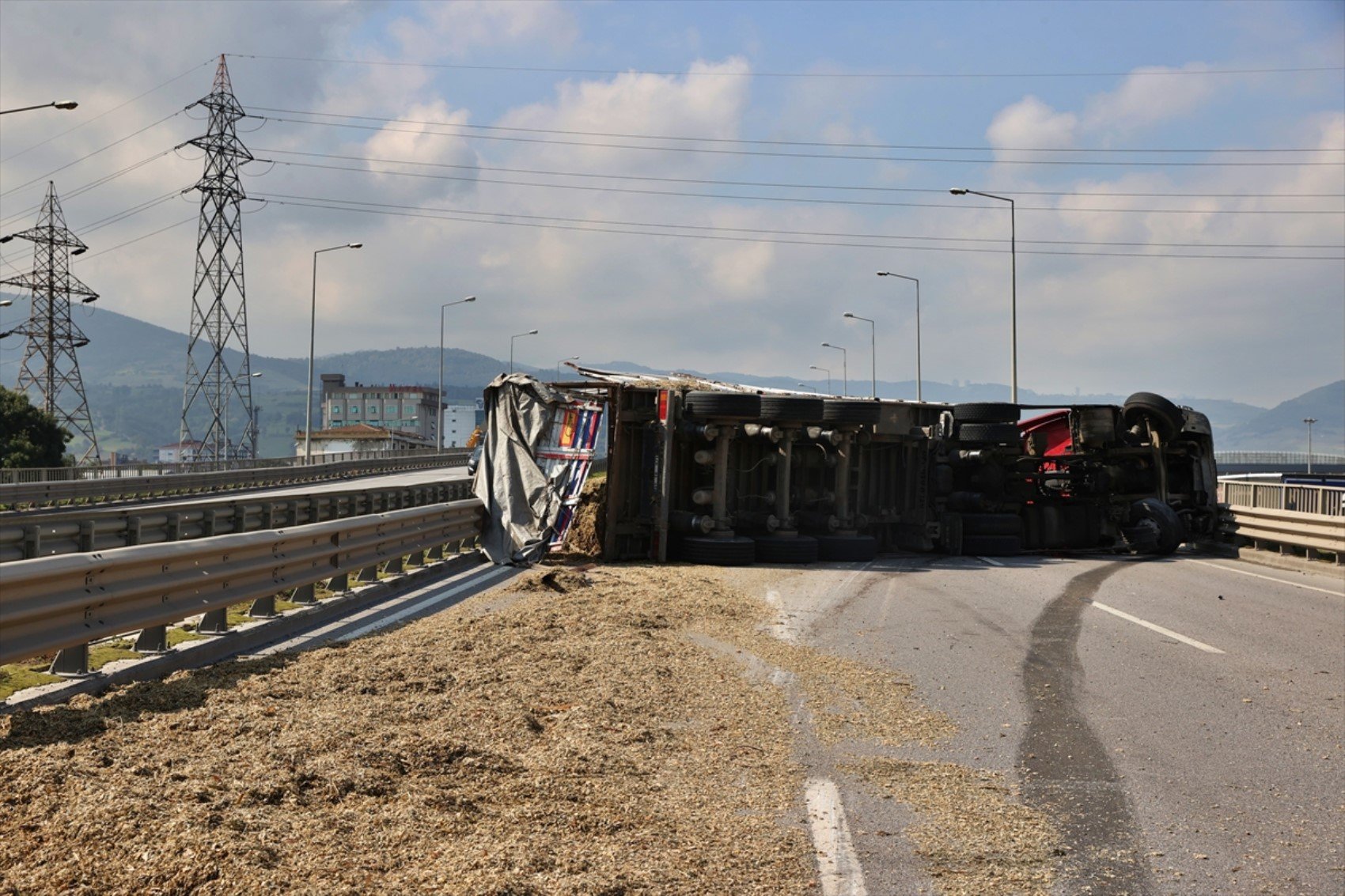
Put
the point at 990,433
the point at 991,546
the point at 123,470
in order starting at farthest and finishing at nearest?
the point at 123,470 < the point at 990,433 < the point at 991,546

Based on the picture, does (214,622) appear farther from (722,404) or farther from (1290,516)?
(1290,516)

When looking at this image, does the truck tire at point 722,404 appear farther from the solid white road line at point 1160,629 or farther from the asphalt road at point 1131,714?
the solid white road line at point 1160,629

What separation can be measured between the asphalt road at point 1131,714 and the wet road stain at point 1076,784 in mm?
14

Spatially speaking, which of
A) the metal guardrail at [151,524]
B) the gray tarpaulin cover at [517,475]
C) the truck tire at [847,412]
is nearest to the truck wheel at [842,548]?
the truck tire at [847,412]

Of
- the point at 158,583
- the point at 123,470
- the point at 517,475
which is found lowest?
the point at 158,583

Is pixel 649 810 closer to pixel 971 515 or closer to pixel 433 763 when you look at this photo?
pixel 433 763

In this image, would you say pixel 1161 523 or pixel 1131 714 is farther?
pixel 1161 523

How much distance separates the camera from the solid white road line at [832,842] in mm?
4309

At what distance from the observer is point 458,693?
23.5 ft

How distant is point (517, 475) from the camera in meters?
17.7

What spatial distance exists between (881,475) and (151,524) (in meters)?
12.3

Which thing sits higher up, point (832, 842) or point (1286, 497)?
point (1286, 497)

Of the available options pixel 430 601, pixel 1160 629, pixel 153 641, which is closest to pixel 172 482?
pixel 430 601

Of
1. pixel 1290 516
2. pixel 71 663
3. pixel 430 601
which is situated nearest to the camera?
pixel 71 663
